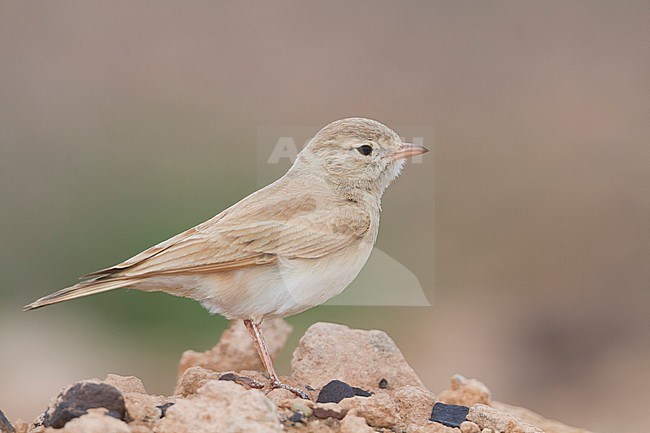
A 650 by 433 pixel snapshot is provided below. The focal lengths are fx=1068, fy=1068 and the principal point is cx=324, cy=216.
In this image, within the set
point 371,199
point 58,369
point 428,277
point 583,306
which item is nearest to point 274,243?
point 371,199

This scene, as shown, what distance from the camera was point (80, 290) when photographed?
5.19 metres

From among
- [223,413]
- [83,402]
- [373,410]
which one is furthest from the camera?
[373,410]

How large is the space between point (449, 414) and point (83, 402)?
182 cm

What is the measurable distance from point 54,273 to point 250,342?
6.76 m

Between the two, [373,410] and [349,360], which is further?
[349,360]

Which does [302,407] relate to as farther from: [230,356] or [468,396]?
[230,356]

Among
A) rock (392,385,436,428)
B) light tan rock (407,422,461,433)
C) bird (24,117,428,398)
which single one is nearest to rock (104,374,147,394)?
bird (24,117,428,398)

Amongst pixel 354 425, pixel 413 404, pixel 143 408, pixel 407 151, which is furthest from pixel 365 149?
pixel 143 408

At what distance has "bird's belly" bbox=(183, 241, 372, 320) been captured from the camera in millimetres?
5664

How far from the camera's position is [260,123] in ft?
57.5

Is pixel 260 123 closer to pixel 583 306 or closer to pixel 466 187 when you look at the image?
pixel 466 187

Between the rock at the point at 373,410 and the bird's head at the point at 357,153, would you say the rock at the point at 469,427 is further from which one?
the bird's head at the point at 357,153

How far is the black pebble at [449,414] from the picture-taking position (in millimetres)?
5098

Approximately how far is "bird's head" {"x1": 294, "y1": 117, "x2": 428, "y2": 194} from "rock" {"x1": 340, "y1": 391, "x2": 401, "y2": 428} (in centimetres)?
181
